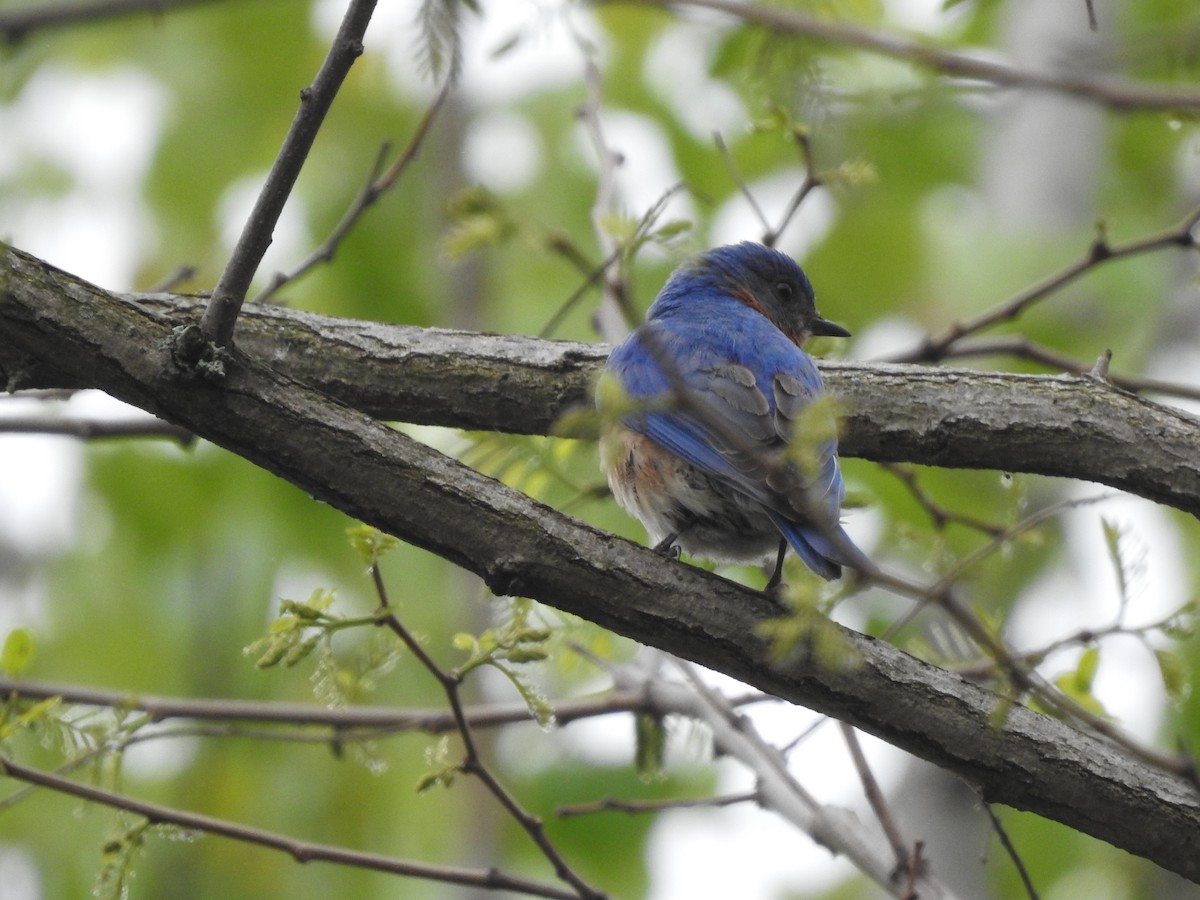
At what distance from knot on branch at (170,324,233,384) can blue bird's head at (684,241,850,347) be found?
2811mm

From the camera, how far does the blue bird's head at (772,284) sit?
5.11 meters

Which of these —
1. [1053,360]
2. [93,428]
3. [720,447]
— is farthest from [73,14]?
[1053,360]

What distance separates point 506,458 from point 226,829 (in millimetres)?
1306

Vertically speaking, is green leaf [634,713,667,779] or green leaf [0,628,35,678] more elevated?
green leaf [634,713,667,779]

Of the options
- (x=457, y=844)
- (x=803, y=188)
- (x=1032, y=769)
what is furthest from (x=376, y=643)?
(x=457, y=844)

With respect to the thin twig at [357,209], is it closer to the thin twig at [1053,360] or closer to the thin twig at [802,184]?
the thin twig at [802,184]

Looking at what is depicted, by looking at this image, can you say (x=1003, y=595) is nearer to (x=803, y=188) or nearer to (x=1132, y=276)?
(x=1132, y=276)

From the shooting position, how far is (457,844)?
540cm

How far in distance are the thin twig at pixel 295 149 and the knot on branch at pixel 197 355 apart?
10 cm

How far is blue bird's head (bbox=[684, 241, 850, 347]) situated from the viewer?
511 cm

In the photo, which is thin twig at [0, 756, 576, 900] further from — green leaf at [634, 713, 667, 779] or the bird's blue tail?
the bird's blue tail

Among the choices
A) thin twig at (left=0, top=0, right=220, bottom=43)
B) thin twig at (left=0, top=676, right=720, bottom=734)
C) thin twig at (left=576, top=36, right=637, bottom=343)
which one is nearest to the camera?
thin twig at (left=0, top=0, right=220, bottom=43)

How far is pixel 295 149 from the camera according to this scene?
2338 mm

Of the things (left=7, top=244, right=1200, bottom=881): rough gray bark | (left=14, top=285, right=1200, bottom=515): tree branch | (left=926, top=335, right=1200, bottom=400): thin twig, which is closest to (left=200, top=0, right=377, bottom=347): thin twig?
(left=7, top=244, right=1200, bottom=881): rough gray bark
